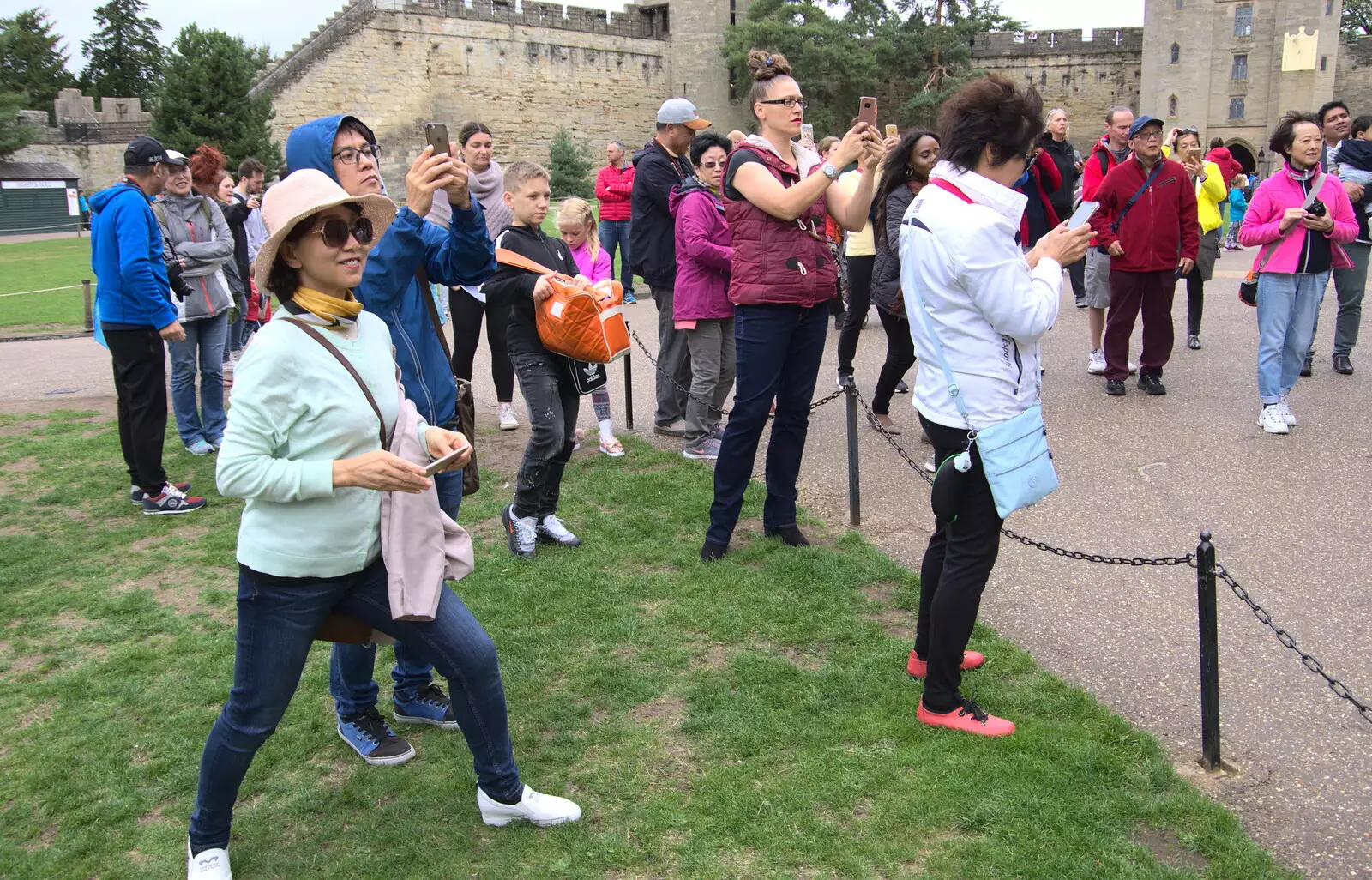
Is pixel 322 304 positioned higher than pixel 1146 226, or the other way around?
pixel 1146 226

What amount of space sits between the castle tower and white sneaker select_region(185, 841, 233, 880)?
55010mm

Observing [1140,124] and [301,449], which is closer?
[301,449]

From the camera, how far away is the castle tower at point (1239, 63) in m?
49.3

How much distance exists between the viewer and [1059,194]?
33.9 ft

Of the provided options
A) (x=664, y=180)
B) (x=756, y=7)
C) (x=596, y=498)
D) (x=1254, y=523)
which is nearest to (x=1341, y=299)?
(x=1254, y=523)

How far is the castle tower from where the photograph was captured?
162 ft

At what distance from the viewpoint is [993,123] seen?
10.5 feet

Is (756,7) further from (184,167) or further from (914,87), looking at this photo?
(184,167)

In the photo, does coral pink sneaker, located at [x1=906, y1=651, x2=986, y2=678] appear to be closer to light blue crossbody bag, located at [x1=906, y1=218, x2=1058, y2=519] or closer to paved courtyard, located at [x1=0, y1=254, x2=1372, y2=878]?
paved courtyard, located at [x1=0, y1=254, x2=1372, y2=878]

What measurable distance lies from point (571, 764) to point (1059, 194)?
8.76m

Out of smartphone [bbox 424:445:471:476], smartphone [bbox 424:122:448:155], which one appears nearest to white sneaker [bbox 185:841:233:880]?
smartphone [bbox 424:445:471:476]

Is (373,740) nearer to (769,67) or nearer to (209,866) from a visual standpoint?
(209,866)

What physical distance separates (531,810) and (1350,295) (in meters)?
8.09

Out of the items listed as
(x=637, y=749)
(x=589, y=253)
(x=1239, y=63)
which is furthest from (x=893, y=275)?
(x=1239, y=63)
